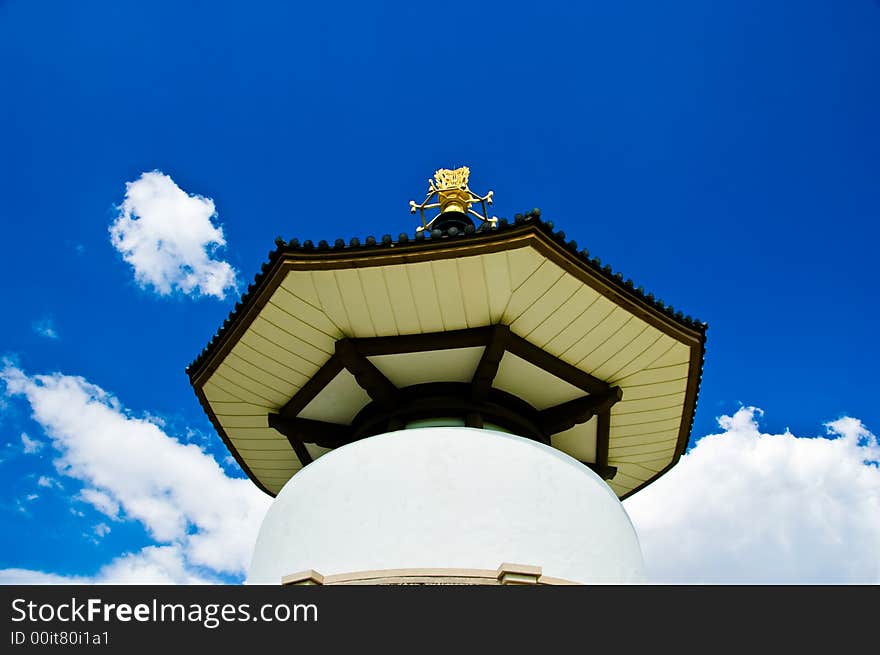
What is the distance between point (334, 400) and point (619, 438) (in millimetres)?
3627

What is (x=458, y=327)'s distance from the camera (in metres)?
6.54

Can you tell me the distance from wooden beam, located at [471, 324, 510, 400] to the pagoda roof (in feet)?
0.29

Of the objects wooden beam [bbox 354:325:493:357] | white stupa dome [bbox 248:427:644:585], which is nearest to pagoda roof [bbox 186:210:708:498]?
wooden beam [bbox 354:325:493:357]

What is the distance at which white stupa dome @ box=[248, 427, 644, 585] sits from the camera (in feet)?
17.6

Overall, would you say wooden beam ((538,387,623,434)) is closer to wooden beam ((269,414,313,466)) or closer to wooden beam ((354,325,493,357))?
wooden beam ((354,325,493,357))

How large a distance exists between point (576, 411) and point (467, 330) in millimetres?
1802

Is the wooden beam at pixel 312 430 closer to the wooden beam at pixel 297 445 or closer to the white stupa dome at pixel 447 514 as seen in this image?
the wooden beam at pixel 297 445

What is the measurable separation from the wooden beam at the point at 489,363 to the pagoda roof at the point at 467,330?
0.09 metres

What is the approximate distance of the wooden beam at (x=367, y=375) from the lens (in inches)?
264

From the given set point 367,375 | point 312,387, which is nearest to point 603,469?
point 367,375

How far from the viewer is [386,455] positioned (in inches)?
238

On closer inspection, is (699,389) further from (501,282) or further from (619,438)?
(501,282)
